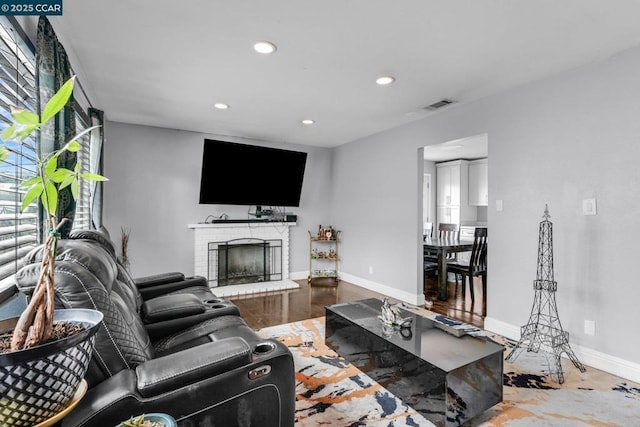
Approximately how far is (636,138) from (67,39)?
419cm

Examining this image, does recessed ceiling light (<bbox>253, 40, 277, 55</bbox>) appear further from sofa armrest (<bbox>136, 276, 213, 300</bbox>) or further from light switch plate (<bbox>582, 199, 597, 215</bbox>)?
light switch plate (<bbox>582, 199, 597, 215</bbox>)

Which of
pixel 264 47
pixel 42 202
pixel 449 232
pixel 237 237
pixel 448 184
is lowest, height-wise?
pixel 237 237

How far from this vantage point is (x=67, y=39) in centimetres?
221

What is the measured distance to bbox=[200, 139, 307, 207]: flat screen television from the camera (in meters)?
4.53

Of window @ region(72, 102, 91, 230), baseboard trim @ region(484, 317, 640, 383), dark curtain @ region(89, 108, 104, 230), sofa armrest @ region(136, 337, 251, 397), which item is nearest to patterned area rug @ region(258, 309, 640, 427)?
baseboard trim @ region(484, 317, 640, 383)

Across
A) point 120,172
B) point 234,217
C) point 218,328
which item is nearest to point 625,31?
point 218,328

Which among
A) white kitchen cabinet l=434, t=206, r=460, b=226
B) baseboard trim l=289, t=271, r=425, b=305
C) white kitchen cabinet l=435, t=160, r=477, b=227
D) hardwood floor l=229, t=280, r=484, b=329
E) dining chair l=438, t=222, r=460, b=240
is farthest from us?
white kitchen cabinet l=434, t=206, r=460, b=226

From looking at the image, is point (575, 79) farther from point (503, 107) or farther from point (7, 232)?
point (7, 232)

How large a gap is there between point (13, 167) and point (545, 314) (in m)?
3.89

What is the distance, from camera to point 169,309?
6.90 feet

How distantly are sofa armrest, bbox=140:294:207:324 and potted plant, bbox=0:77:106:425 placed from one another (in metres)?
1.23

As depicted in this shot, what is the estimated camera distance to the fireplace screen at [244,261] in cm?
500

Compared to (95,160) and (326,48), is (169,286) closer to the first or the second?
(95,160)

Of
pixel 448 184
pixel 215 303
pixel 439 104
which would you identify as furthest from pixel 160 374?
pixel 448 184
